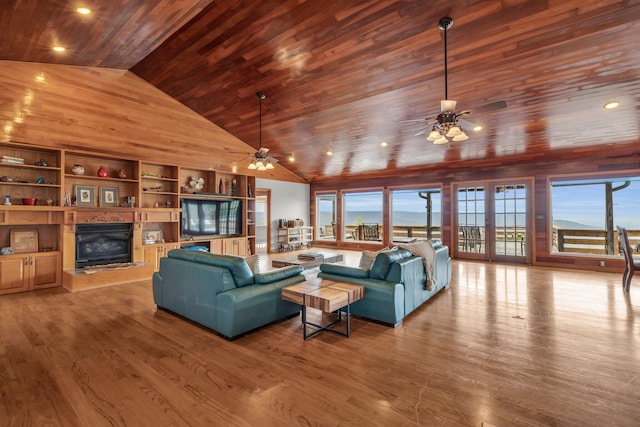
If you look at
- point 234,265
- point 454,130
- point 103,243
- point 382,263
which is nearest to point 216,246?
point 103,243

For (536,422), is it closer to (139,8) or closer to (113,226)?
(139,8)

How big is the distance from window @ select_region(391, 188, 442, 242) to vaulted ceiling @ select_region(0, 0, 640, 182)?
2.92 m

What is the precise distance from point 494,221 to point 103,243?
9028 millimetres

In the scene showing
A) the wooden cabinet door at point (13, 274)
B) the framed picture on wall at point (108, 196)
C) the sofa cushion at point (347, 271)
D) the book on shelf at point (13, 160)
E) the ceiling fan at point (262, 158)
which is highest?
the ceiling fan at point (262, 158)

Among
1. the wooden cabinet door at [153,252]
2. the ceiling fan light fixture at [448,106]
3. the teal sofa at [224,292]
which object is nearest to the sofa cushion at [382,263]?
the teal sofa at [224,292]

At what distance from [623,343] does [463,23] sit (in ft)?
12.0

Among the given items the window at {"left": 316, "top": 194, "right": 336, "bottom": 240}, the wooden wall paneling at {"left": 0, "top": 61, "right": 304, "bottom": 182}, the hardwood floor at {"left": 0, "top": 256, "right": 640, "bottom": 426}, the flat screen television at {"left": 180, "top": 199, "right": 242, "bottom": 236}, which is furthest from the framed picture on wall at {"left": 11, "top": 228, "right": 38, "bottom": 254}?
the window at {"left": 316, "top": 194, "right": 336, "bottom": 240}

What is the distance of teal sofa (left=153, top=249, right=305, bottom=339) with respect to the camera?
308 cm

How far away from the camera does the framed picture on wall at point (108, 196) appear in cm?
616

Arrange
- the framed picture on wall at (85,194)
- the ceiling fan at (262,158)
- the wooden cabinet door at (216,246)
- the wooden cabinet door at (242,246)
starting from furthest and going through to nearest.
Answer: the wooden cabinet door at (242,246) < the wooden cabinet door at (216,246) < the framed picture on wall at (85,194) < the ceiling fan at (262,158)

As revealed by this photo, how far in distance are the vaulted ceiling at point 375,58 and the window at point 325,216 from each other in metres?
4.59

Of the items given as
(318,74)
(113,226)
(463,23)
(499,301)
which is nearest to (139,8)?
(318,74)

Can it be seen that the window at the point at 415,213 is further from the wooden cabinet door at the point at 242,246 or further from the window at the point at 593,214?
the wooden cabinet door at the point at 242,246

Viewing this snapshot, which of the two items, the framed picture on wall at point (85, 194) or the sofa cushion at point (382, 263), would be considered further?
the framed picture on wall at point (85, 194)
